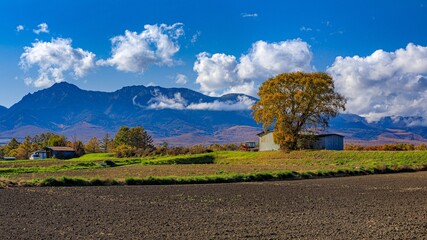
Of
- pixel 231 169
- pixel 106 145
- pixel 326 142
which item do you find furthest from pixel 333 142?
pixel 106 145

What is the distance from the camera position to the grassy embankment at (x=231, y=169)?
112 feet

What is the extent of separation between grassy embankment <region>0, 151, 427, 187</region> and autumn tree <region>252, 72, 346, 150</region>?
4.18 meters

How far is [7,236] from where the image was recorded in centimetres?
1346

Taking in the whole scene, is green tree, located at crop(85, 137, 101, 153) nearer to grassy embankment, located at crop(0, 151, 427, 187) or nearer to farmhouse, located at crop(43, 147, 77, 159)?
farmhouse, located at crop(43, 147, 77, 159)

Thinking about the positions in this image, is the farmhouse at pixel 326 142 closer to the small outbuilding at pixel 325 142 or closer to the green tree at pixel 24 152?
the small outbuilding at pixel 325 142

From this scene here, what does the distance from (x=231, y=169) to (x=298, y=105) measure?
73.0 feet

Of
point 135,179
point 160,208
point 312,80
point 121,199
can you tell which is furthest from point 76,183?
point 312,80

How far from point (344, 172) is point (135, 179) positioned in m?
19.4

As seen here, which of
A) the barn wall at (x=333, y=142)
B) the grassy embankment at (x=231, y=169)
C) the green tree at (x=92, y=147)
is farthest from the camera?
the green tree at (x=92, y=147)

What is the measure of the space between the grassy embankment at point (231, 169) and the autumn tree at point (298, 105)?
4.18 m

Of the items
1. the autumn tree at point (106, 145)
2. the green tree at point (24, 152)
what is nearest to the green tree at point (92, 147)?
the autumn tree at point (106, 145)

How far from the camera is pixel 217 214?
17.7 metres

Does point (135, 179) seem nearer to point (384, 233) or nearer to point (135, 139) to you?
point (384, 233)

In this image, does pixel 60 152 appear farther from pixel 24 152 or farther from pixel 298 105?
pixel 298 105
